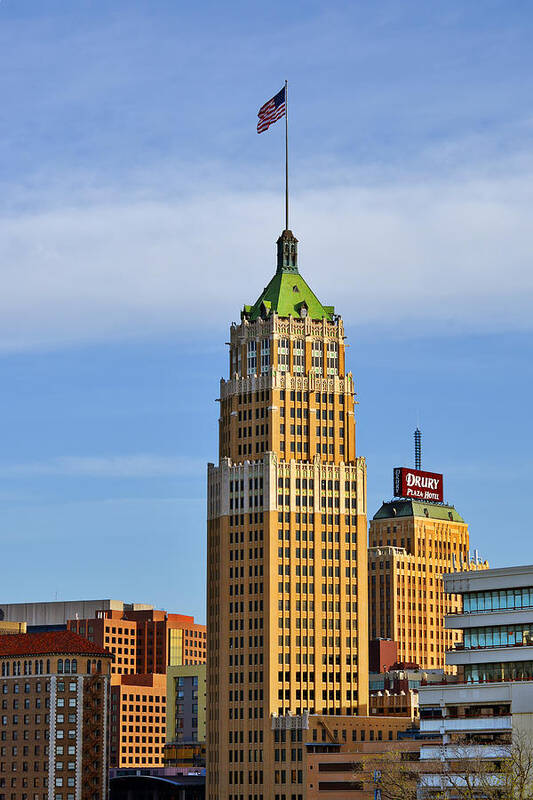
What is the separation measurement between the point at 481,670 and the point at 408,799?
26224 millimetres

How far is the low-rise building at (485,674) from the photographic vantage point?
579 ft

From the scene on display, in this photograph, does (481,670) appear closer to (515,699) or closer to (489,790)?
(515,699)

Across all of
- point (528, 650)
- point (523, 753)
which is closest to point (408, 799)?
point (523, 753)

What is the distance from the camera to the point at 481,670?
186000mm

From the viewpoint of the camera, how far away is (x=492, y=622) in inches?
7362

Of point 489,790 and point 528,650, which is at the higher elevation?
point 528,650

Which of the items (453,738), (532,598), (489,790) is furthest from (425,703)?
(489,790)

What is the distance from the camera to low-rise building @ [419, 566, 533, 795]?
177 metres

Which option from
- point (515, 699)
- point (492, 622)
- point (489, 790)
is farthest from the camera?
point (492, 622)

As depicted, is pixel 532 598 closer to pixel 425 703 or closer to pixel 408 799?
pixel 425 703

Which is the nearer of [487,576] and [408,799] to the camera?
[408,799]

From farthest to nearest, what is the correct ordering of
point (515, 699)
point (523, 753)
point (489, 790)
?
point (515, 699) < point (523, 753) < point (489, 790)

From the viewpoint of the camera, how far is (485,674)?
608ft

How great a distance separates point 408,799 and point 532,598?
32.3 m
